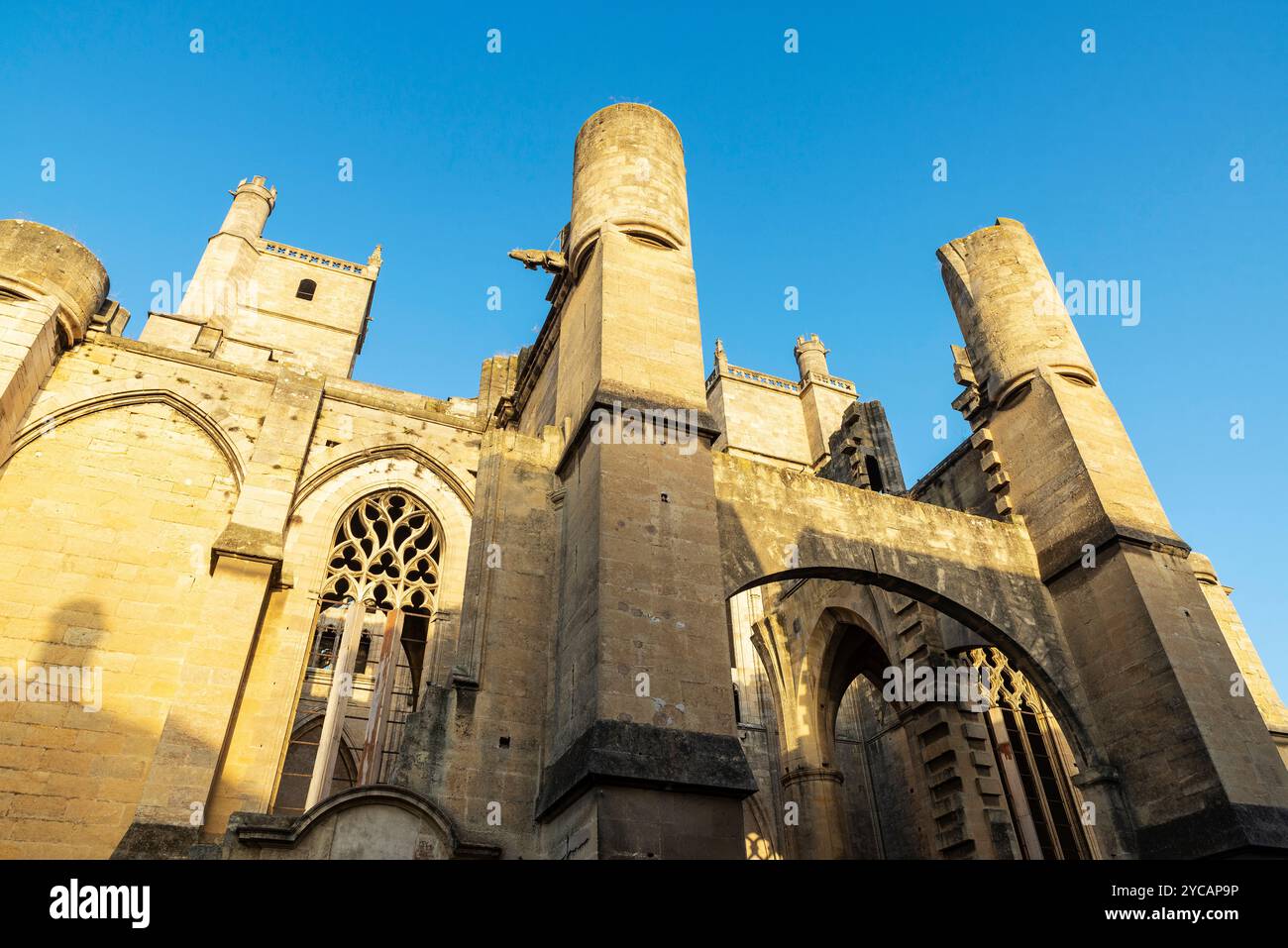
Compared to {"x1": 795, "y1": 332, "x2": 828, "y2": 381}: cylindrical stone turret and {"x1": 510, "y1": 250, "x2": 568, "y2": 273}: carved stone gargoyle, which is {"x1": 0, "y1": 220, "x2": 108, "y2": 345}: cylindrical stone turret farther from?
{"x1": 795, "y1": 332, "x2": 828, "y2": 381}: cylindrical stone turret

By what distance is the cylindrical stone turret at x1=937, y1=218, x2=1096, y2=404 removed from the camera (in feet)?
35.2

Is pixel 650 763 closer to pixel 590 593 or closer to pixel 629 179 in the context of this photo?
pixel 590 593

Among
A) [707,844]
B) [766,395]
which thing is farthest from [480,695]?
[766,395]

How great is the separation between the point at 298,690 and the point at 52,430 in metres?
4.96

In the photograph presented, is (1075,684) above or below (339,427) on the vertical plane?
below

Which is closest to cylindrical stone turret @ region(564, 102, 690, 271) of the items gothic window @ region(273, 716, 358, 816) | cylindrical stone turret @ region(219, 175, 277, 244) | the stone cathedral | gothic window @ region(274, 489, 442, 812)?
the stone cathedral

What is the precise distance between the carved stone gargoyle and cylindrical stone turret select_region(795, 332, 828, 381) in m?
18.6

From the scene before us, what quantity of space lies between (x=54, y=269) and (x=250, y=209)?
2307cm

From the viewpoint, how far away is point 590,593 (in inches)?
266

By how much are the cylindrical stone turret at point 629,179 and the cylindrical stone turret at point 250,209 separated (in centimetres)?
2456

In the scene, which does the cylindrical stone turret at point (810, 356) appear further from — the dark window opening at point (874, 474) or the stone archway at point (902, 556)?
the stone archway at point (902, 556)
